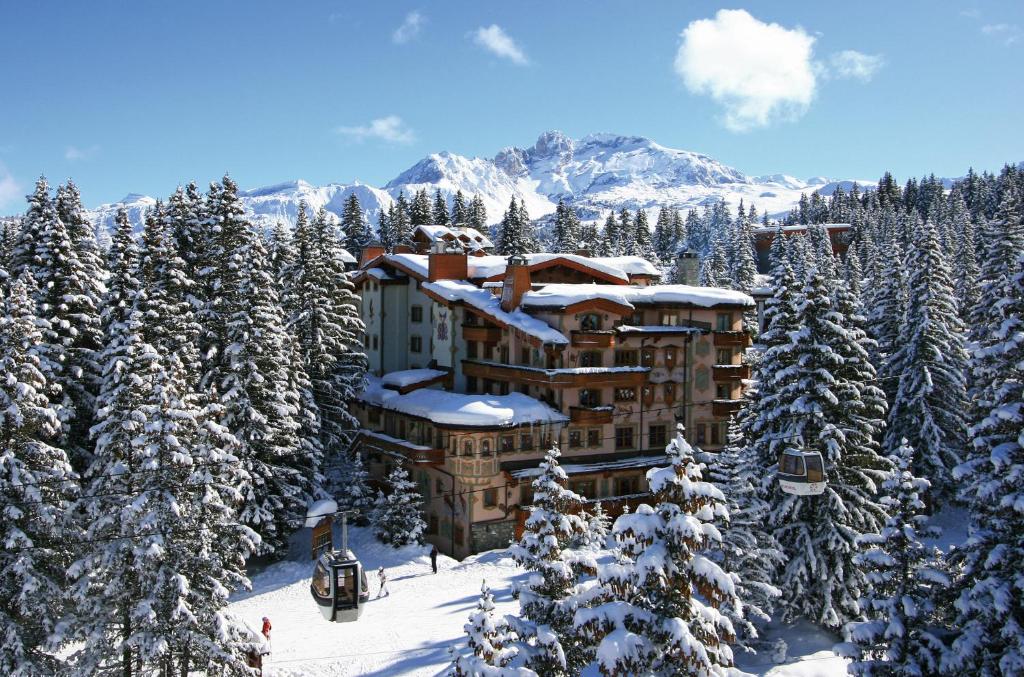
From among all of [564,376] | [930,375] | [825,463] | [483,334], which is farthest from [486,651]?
[930,375]

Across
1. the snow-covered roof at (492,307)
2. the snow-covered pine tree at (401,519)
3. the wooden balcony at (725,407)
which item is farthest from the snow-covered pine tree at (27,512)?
the wooden balcony at (725,407)

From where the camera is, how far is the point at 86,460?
37.2m

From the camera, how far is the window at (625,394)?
4655 cm

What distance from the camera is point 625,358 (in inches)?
1861

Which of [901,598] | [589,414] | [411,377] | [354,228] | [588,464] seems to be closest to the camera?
[901,598]

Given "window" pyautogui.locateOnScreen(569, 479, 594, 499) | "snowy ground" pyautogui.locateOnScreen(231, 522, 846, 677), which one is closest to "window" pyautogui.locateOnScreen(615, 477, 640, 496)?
"window" pyautogui.locateOnScreen(569, 479, 594, 499)

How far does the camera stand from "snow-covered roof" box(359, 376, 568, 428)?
A: 41906 mm

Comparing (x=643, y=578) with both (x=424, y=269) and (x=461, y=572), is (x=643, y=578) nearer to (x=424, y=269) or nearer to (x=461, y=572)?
(x=461, y=572)

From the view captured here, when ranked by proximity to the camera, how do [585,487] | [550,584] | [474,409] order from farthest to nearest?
[585,487], [474,409], [550,584]

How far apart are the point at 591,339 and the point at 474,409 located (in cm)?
802

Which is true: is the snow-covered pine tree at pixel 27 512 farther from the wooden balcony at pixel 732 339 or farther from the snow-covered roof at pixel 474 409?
the wooden balcony at pixel 732 339

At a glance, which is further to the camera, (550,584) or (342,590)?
(342,590)

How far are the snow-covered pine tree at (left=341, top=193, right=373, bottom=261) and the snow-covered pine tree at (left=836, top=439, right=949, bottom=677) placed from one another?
82.5 meters

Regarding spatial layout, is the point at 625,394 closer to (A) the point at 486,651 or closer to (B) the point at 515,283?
(B) the point at 515,283
